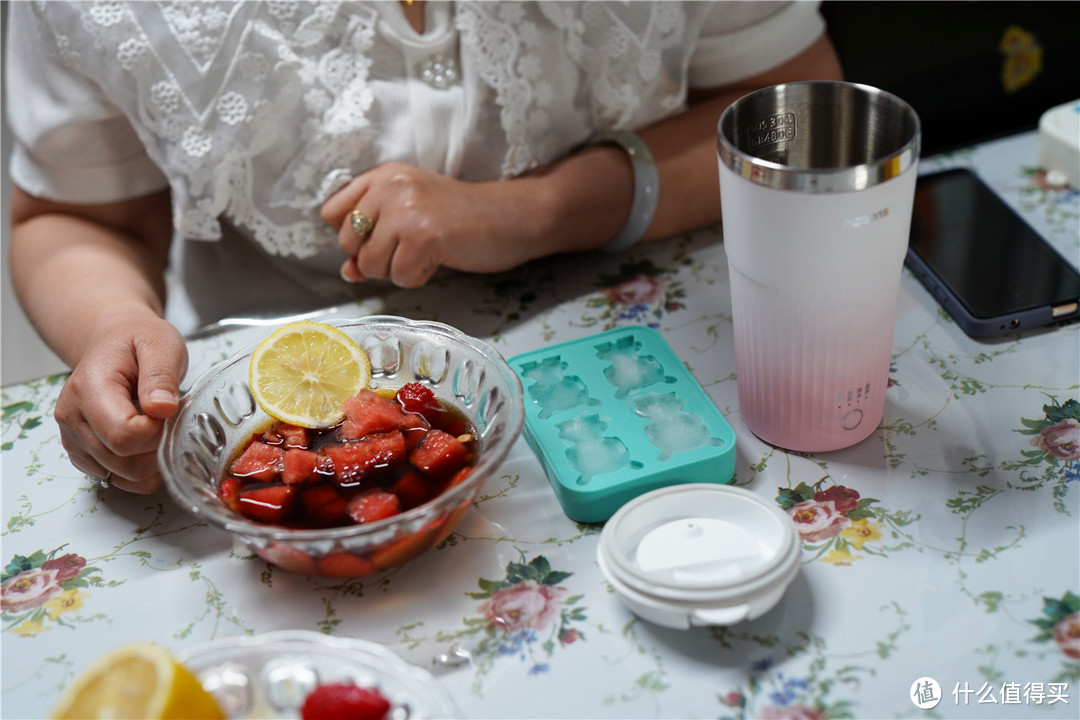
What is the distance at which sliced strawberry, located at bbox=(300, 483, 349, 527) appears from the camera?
730mm

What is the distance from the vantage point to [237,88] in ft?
3.43

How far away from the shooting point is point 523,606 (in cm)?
73

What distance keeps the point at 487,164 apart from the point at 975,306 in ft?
1.88

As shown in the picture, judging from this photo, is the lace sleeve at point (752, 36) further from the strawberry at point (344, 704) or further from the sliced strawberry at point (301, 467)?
the strawberry at point (344, 704)

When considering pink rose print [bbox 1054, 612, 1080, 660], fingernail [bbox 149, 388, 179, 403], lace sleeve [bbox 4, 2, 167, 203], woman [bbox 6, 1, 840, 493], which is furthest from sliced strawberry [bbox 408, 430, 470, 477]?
lace sleeve [bbox 4, 2, 167, 203]

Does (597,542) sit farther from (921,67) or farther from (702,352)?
(921,67)

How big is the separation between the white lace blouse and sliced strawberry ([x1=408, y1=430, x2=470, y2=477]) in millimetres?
453

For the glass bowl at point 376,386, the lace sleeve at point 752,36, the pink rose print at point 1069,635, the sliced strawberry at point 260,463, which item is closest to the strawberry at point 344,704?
the glass bowl at point 376,386

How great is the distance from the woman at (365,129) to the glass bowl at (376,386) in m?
0.16

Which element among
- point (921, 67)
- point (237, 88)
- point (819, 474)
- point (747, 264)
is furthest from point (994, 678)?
point (921, 67)

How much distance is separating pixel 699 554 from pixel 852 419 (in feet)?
0.70

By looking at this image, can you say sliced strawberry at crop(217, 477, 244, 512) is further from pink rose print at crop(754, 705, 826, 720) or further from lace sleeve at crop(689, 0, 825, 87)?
lace sleeve at crop(689, 0, 825, 87)

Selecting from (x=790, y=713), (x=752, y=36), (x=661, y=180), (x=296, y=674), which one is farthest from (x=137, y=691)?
(x=752, y=36)

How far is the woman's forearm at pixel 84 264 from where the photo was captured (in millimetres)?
1027
